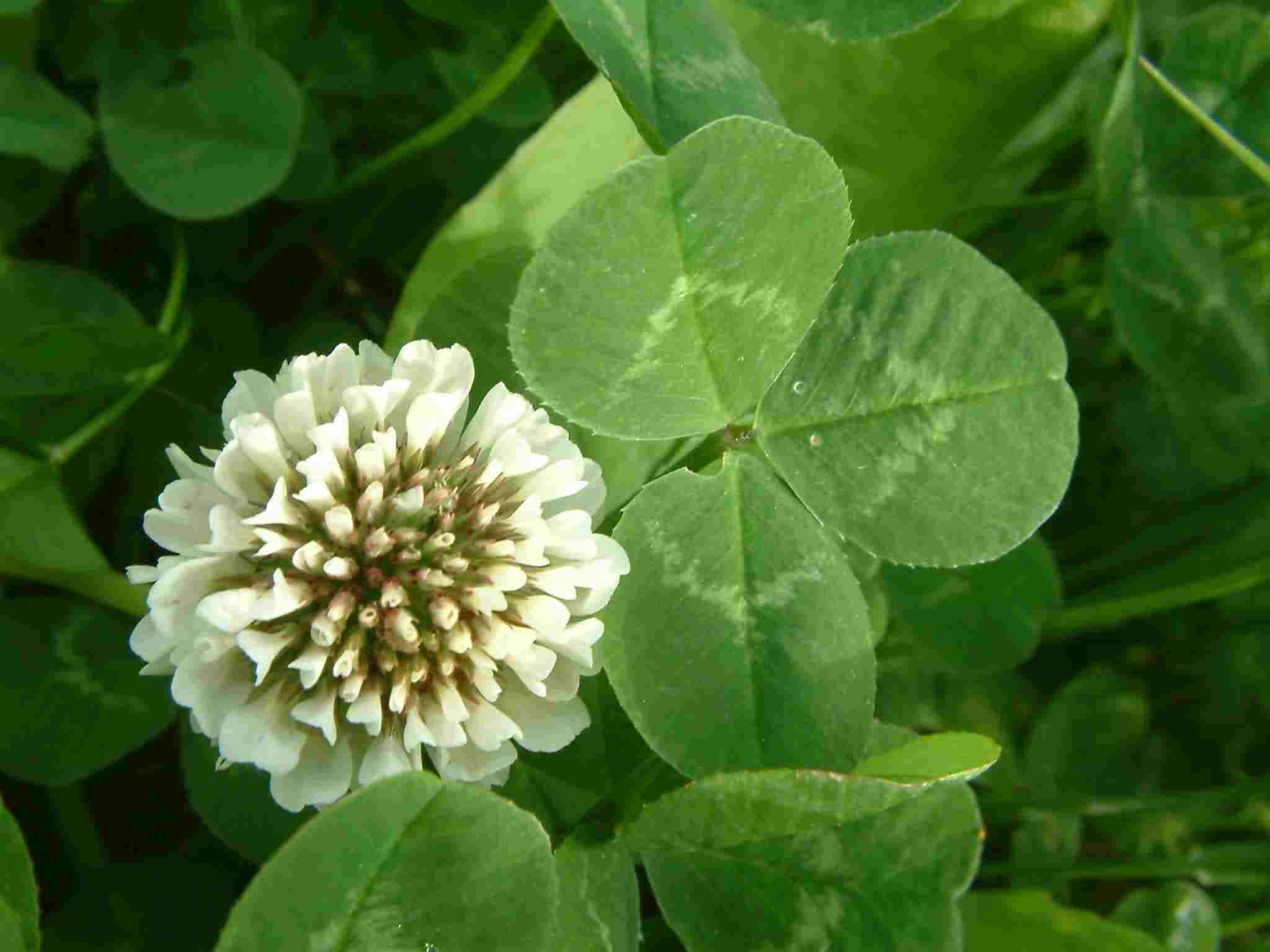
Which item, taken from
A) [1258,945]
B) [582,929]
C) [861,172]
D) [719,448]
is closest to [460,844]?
[582,929]

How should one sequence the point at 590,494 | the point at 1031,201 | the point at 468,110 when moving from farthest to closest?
the point at 1031,201 → the point at 468,110 → the point at 590,494

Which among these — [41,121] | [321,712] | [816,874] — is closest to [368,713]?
[321,712]

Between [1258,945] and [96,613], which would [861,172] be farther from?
[1258,945]

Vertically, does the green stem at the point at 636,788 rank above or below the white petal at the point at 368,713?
below

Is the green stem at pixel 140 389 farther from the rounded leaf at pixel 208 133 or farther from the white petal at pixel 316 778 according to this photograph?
the white petal at pixel 316 778

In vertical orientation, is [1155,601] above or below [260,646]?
below

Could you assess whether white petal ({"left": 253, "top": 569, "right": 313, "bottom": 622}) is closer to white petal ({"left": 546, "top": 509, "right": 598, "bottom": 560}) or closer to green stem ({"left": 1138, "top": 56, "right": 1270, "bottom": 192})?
white petal ({"left": 546, "top": 509, "right": 598, "bottom": 560})

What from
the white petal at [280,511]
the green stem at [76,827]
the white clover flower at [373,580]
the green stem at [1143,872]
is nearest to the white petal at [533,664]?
the white clover flower at [373,580]

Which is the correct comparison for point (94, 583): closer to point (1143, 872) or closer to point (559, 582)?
point (559, 582)
